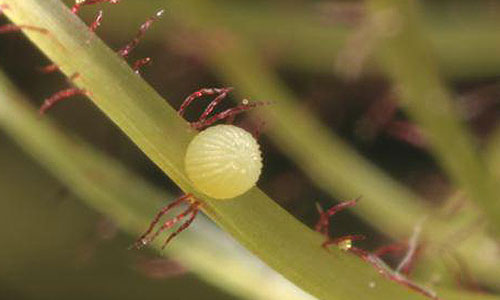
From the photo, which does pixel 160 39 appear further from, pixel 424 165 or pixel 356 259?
pixel 356 259

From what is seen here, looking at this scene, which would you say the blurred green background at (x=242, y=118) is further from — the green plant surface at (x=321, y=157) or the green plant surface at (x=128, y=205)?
the green plant surface at (x=128, y=205)

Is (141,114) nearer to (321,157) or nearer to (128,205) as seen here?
(128,205)

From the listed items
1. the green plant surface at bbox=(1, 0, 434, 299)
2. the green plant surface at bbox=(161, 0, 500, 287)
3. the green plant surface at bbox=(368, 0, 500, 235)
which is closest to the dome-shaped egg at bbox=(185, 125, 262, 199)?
the green plant surface at bbox=(1, 0, 434, 299)

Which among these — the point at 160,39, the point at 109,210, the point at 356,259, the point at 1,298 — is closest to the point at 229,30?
the point at 160,39

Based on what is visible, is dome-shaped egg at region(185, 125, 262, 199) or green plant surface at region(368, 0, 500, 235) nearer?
dome-shaped egg at region(185, 125, 262, 199)

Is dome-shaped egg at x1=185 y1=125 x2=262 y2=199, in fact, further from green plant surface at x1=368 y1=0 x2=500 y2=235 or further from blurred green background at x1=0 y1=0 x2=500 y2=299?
blurred green background at x1=0 y1=0 x2=500 y2=299

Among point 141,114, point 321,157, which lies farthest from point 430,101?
point 141,114
